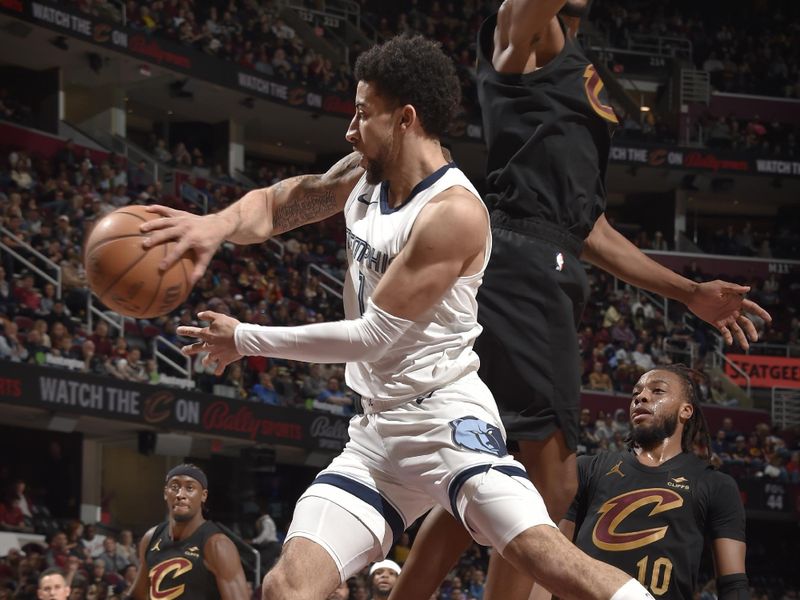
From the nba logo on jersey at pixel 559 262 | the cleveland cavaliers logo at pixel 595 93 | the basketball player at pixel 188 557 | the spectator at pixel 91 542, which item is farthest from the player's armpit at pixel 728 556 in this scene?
the spectator at pixel 91 542

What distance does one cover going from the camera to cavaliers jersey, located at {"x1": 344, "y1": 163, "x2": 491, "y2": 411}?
385cm

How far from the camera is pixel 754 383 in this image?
26.0m

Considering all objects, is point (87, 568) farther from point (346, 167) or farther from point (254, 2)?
point (254, 2)

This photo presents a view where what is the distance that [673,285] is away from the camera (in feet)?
15.4

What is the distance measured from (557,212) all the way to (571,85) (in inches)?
18.0

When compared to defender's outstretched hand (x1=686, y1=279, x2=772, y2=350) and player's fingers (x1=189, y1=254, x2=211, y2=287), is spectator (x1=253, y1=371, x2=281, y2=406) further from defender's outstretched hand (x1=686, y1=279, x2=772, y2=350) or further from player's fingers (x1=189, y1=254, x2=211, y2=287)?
player's fingers (x1=189, y1=254, x2=211, y2=287)

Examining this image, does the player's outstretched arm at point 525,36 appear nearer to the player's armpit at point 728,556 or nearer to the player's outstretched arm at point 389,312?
the player's outstretched arm at point 389,312

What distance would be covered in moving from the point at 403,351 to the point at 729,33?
3121 centimetres

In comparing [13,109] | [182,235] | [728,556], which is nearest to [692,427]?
[728,556]

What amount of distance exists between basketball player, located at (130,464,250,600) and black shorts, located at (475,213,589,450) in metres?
3.93

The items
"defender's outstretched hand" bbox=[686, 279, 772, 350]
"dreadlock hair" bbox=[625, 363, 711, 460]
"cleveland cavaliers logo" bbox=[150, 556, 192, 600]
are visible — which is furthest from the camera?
"cleveland cavaliers logo" bbox=[150, 556, 192, 600]

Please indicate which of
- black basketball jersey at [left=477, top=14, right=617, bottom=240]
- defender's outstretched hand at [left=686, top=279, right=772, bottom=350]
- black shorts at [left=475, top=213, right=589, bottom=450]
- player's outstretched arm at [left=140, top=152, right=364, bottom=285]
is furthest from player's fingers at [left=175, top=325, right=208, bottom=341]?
defender's outstretched hand at [left=686, top=279, right=772, bottom=350]

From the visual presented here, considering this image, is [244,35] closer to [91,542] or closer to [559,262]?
[91,542]

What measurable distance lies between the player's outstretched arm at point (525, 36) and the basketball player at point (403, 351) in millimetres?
368
